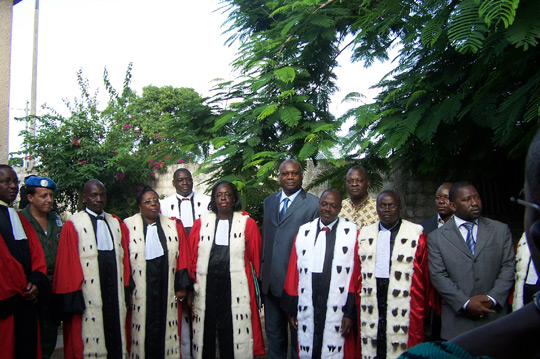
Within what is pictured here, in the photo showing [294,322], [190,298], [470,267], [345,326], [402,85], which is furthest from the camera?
[190,298]

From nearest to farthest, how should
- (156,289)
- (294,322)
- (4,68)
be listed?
(294,322) → (156,289) → (4,68)

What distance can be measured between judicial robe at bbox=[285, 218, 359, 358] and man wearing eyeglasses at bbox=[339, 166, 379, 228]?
0.55m

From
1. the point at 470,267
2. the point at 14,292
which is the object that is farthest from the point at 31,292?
the point at 470,267

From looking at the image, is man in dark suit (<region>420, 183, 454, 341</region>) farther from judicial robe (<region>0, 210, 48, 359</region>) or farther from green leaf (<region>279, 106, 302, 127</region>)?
judicial robe (<region>0, 210, 48, 359</region>)

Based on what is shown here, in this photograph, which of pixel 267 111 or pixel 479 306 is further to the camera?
pixel 267 111

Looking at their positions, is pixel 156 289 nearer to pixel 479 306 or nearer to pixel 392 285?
pixel 392 285

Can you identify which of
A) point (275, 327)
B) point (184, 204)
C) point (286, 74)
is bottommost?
point (275, 327)

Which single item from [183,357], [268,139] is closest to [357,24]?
[268,139]

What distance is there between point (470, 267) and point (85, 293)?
353cm

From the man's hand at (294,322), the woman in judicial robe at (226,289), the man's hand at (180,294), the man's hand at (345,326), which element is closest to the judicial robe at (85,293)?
the man's hand at (180,294)

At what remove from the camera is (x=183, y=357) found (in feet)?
17.1

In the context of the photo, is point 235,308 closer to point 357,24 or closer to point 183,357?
point 183,357

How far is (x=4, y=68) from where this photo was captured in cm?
639

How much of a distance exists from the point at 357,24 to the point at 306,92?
1.41 meters
